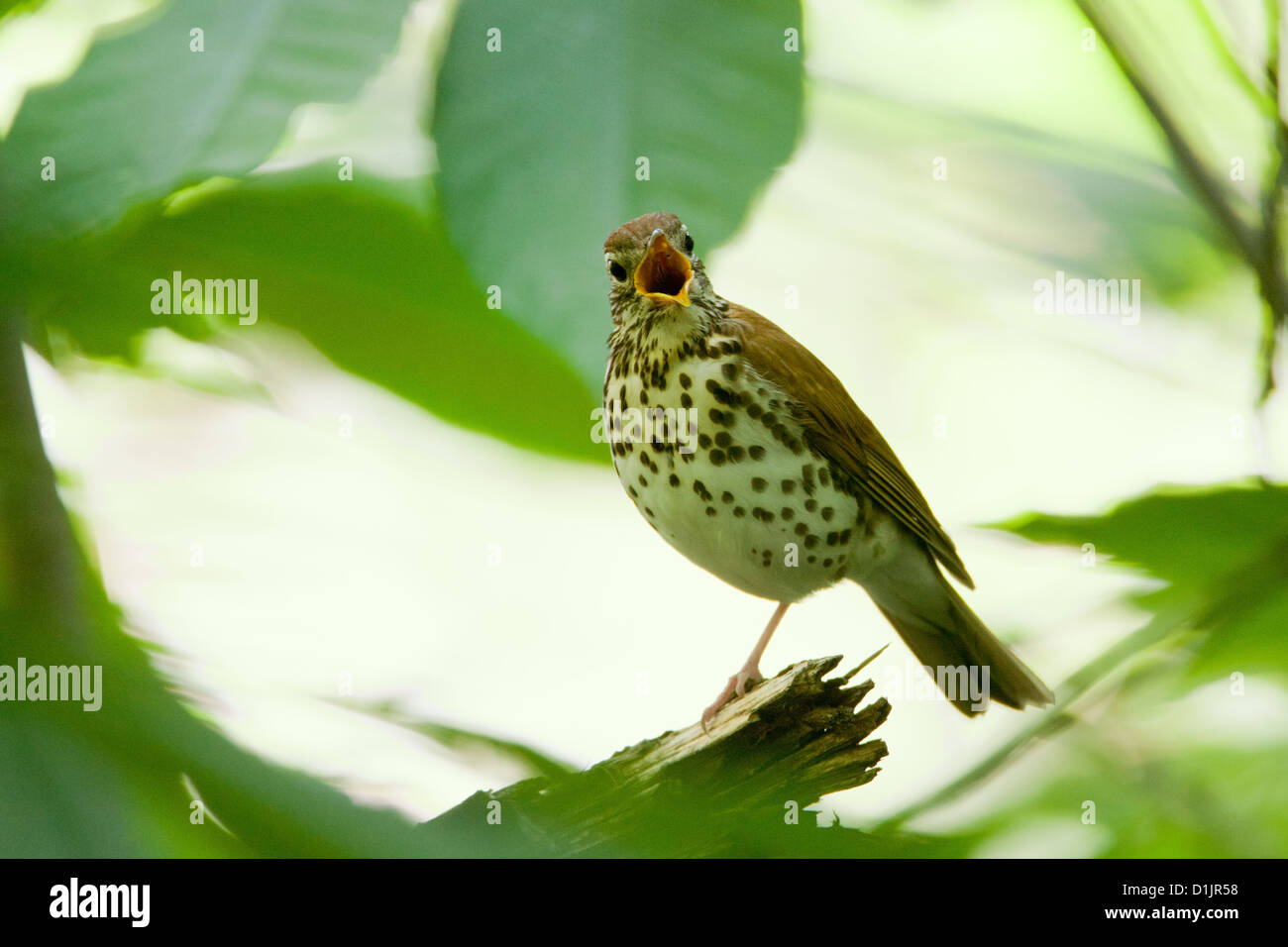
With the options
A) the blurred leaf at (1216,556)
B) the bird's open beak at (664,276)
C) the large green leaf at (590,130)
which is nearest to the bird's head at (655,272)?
the bird's open beak at (664,276)

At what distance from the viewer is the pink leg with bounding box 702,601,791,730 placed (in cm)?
108

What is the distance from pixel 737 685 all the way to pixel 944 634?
31 centimetres

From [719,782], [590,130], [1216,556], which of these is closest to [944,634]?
[719,782]

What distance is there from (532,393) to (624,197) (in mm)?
107

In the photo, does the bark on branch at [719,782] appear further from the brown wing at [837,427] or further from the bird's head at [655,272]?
the bird's head at [655,272]

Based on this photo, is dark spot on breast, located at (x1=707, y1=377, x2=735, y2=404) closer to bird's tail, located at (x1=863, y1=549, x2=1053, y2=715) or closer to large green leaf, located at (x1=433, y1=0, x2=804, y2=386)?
bird's tail, located at (x1=863, y1=549, x2=1053, y2=715)

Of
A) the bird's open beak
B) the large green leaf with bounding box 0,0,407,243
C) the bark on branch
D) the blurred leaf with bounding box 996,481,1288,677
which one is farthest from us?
the bird's open beak

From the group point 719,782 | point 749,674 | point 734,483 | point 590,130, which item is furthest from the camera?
point 749,674

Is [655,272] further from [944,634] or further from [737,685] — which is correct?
[944,634]

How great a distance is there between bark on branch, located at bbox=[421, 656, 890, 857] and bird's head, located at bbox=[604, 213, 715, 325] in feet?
1.10

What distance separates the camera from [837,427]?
1131 millimetres

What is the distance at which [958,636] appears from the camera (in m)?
1.33

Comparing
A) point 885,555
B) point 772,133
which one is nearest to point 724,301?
point 885,555

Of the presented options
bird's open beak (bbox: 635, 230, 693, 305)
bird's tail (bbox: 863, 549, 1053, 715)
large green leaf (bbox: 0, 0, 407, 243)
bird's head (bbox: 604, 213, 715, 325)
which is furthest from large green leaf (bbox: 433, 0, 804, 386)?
bird's tail (bbox: 863, 549, 1053, 715)
